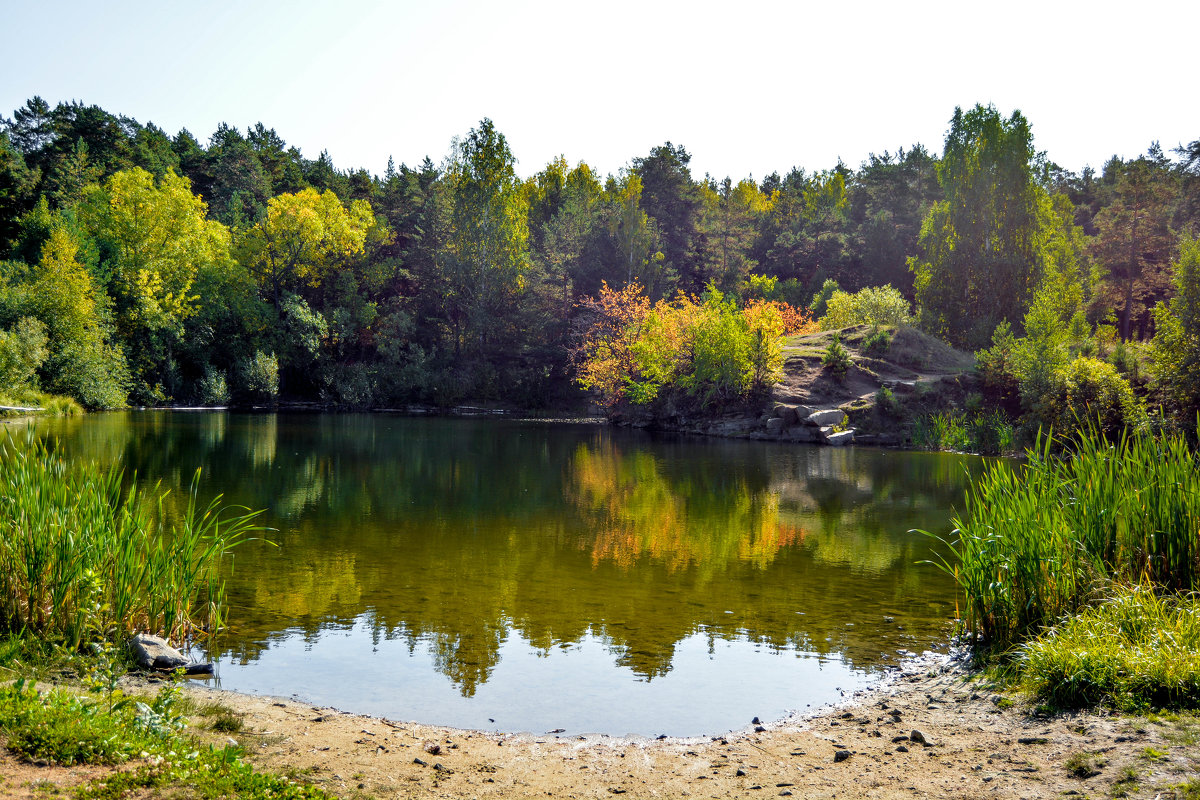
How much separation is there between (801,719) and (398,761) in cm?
317

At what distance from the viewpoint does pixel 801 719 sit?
638 centimetres

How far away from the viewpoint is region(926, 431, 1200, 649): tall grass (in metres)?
7.12

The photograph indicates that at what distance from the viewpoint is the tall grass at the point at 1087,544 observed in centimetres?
712

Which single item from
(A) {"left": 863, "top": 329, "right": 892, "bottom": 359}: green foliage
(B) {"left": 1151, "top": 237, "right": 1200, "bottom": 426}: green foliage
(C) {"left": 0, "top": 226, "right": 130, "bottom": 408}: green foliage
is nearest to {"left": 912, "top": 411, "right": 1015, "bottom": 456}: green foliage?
(A) {"left": 863, "top": 329, "right": 892, "bottom": 359}: green foliage

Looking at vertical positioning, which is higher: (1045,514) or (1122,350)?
(1122,350)

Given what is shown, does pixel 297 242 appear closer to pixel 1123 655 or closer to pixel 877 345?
pixel 877 345

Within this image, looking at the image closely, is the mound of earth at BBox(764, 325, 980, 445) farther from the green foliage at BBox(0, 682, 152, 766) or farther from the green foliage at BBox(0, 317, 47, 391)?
the green foliage at BBox(0, 317, 47, 391)

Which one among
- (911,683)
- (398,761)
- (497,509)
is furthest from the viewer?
(497,509)

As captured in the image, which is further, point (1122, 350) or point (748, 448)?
point (748, 448)

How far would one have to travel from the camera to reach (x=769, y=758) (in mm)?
5414

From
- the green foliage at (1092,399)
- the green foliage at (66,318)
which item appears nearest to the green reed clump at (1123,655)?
the green foliage at (1092,399)

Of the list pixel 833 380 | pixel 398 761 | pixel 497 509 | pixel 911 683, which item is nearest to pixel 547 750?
pixel 398 761

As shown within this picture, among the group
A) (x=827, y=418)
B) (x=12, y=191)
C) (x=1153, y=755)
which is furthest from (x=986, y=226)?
(x=12, y=191)

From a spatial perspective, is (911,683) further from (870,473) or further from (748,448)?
(748,448)
